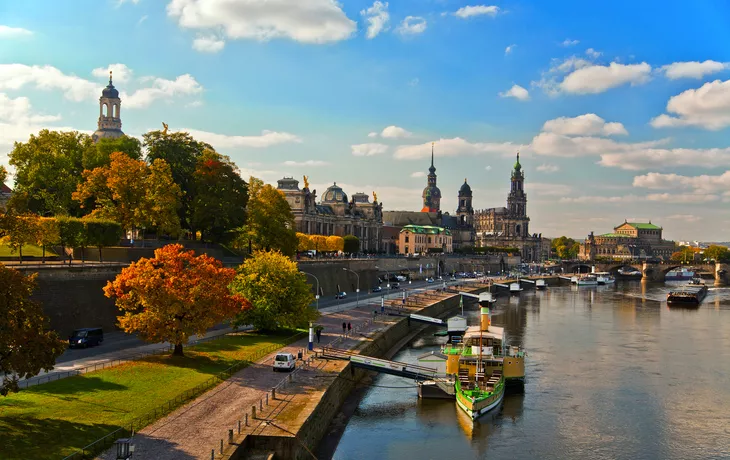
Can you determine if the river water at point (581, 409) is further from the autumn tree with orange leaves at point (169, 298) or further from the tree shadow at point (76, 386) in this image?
the tree shadow at point (76, 386)

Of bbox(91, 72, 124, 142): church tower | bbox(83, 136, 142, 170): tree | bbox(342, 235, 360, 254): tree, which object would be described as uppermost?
bbox(91, 72, 124, 142): church tower

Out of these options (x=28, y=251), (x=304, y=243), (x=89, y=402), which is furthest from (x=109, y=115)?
(x=89, y=402)

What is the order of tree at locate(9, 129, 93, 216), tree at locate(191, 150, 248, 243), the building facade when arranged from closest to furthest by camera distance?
1. tree at locate(9, 129, 93, 216)
2. tree at locate(191, 150, 248, 243)
3. the building facade

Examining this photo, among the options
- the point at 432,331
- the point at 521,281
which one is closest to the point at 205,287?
the point at 432,331

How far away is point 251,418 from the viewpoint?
3328 centimetres

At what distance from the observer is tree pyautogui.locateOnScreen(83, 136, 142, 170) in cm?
8038

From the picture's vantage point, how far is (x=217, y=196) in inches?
3381

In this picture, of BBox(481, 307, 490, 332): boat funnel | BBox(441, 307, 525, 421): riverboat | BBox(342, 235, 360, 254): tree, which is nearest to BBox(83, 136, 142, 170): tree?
BBox(481, 307, 490, 332): boat funnel

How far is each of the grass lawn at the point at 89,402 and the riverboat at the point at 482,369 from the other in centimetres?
1612

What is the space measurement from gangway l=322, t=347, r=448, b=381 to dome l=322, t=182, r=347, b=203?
142510 millimetres

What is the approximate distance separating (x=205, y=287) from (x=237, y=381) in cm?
860

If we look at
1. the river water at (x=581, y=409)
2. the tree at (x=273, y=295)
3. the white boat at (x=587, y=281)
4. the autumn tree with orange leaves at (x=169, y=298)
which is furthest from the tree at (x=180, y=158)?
the white boat at (x=587, y=281)

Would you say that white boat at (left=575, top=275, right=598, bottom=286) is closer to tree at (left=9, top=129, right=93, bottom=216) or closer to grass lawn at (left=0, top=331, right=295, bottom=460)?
tree at (left=9, top=129, right=93, bottom=216)

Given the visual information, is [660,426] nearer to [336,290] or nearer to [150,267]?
[150,267]
